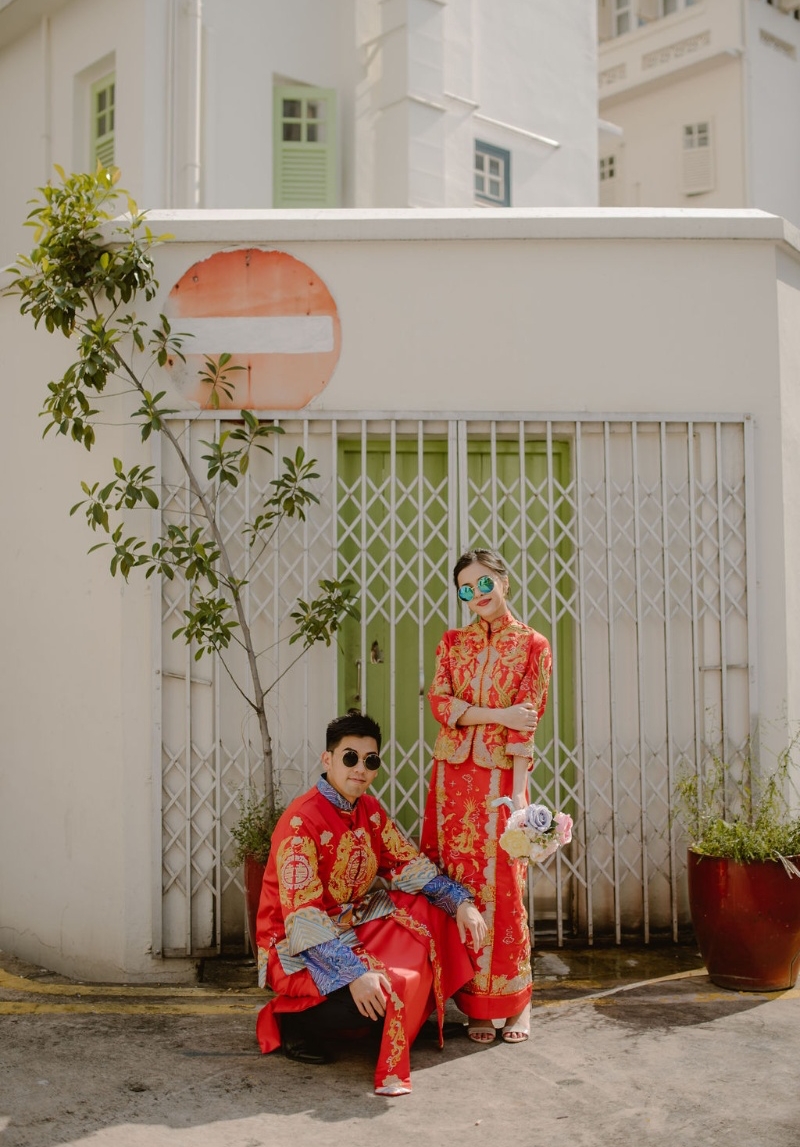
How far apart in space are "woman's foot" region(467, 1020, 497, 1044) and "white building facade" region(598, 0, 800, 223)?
44.9ft

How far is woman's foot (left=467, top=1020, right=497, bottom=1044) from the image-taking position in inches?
164

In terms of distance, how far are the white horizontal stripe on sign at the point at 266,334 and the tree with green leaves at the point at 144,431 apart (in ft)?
0.37

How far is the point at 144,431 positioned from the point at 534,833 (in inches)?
92.2

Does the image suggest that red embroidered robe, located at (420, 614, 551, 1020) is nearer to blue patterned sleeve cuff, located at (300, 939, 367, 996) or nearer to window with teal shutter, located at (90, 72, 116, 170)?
blue patterned sleeve cuff, located at (300, 939, 367, 996)

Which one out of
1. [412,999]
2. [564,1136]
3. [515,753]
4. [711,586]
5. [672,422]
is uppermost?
[672,422]

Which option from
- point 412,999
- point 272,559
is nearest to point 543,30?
point 272,559

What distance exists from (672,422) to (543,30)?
300 inches

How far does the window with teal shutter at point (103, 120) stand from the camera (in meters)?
9.55

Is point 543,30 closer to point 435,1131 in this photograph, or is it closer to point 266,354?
point 266,354

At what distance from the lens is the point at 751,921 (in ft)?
15.1

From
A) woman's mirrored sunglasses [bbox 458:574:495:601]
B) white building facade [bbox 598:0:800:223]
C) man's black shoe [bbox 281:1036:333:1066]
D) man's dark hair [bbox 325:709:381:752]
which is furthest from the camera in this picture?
white building facade [bbox 598:0:800:223]

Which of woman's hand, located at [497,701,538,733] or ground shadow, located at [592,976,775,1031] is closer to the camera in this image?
woman's hand, located at [497,701,538,733]

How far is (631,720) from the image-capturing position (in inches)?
213

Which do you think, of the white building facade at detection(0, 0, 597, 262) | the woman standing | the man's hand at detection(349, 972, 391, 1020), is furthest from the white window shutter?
the man's hand at detection(349, 972, 391, 1020)
